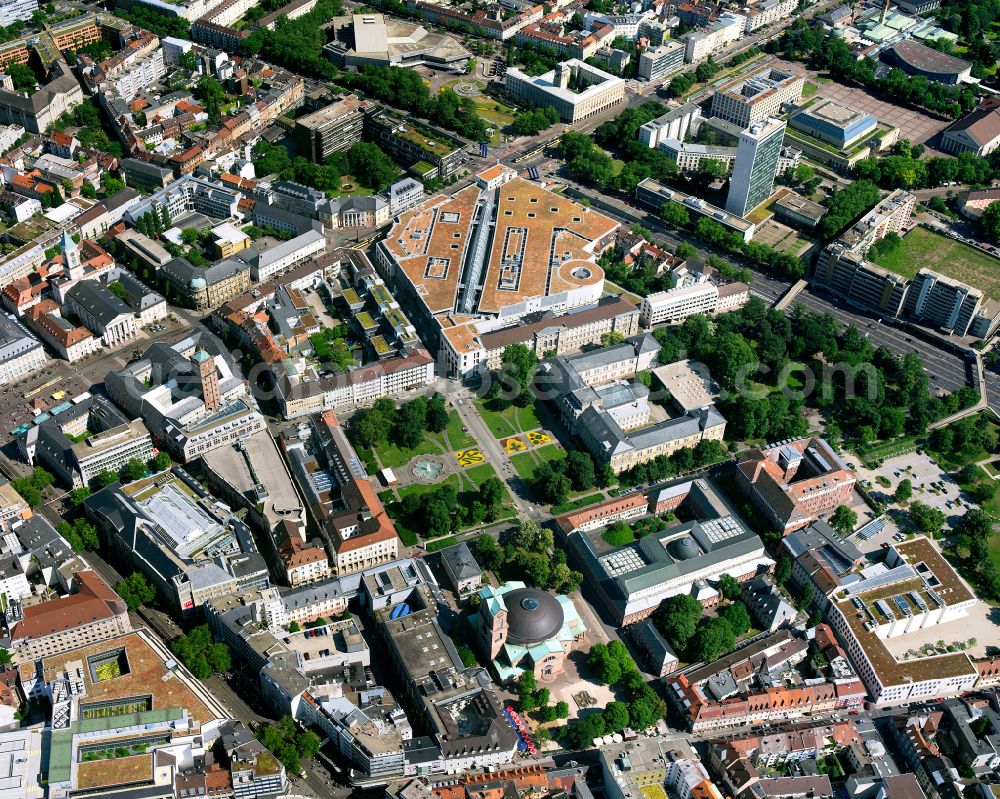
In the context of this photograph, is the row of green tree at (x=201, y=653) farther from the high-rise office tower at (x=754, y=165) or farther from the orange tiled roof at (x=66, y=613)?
the high-rise office tower at (x=754, y=165)

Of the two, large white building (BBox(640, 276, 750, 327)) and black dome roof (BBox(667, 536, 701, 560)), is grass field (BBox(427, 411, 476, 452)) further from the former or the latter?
large white building (BBox(640, 276, 750, 327))

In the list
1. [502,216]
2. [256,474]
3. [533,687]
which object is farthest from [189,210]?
[533,687]

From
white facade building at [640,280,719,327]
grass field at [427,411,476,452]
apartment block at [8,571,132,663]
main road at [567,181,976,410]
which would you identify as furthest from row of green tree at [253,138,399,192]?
apartment block at [8,571,132,663]

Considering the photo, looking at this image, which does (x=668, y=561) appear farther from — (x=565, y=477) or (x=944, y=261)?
(x=944, y=261)

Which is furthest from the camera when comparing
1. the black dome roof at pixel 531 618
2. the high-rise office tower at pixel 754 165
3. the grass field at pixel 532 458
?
the high-rise office tower at pixel 754 165

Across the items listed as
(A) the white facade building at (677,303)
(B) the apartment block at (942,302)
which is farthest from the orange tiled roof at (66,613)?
(B) the apartment block at (942,302)

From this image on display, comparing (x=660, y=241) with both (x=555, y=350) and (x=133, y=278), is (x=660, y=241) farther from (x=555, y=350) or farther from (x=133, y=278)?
(x=133, y=278)

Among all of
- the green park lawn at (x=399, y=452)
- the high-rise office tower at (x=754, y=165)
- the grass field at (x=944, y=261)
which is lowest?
the green park lawn at (x=399, y=452)

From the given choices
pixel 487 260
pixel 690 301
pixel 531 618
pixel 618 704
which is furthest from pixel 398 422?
pixel 618 704
